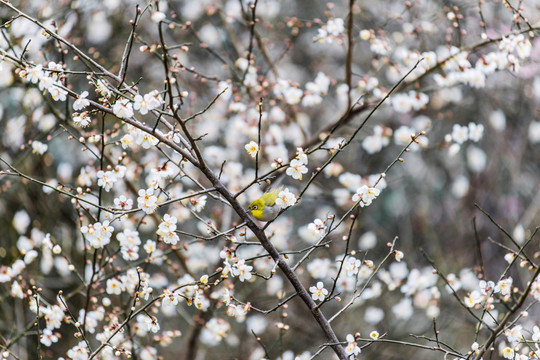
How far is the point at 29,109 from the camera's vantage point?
4.75m

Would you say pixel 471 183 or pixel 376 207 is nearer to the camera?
pixel 471 183

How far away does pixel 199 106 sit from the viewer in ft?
20.0

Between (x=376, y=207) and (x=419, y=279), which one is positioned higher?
(x=376, y=207)

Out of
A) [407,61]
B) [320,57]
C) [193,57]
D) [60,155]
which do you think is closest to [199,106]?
[193,57]

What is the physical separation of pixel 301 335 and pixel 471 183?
2.83 metres

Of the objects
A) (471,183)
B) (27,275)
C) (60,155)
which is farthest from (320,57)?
(27,275)

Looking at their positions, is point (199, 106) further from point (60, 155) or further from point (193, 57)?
point (60, 155)

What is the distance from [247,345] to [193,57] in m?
3.15

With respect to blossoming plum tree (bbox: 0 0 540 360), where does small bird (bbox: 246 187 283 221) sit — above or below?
below

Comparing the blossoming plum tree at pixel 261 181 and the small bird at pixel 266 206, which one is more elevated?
the blossoming plum tree at pixel 261 181

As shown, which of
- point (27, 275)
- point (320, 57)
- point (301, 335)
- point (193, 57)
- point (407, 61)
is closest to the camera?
point (407, 61)

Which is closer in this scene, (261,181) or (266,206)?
(261,181)

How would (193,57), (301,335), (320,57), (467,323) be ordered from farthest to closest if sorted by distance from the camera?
1. (320,57)
2. (193,57)
3. (301,335)
4. (467,323)

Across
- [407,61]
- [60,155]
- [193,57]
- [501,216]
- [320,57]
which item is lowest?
[407,61]
